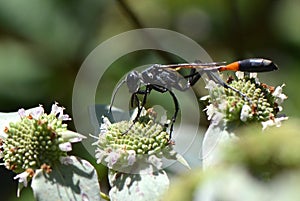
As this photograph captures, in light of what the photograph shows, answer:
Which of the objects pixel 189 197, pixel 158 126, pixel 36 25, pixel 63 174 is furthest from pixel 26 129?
pixel 36 25

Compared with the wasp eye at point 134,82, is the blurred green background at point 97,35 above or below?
above

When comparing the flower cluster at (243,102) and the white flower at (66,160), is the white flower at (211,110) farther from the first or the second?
the white flower at (66,160)

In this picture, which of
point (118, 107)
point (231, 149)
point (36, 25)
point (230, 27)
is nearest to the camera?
point (231, 149)

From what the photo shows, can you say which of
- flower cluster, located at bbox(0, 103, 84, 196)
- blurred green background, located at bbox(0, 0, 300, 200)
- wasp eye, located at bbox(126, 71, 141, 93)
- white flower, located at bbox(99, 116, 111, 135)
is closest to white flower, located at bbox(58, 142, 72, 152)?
flower cluster, located at bbox(0, 103, 84, 196)

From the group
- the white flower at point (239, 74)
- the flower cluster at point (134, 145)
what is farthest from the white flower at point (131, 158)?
the white flower at point (239, 74)

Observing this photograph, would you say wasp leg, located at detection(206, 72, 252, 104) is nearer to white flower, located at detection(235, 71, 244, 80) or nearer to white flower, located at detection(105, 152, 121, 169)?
white flower, located at detection(235, 71, 244, 80)

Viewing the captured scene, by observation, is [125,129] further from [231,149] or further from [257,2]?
[257,2]

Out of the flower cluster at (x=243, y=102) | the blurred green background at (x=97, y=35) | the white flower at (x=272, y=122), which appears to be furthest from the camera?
the blurred green background at (x=97, y=35)

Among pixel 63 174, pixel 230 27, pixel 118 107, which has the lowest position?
pixel 63 174
